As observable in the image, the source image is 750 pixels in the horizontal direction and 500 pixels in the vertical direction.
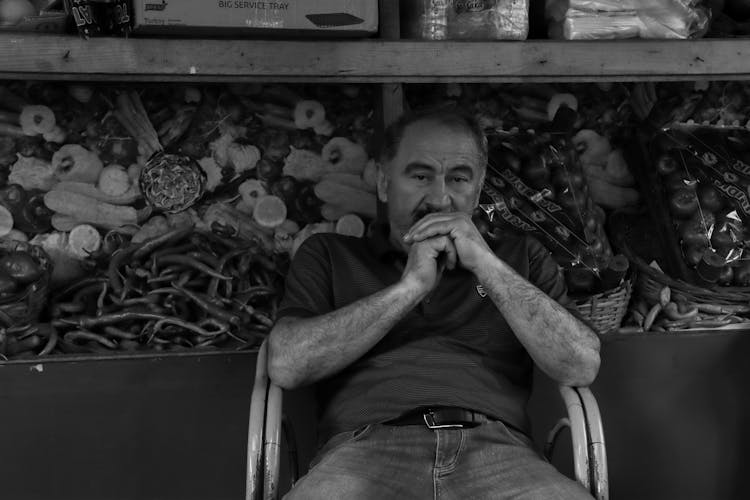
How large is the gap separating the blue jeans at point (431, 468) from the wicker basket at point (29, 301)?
0.94 m

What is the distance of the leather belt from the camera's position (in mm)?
2070

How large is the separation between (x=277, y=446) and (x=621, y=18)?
4.58 feet

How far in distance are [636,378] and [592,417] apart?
950mm

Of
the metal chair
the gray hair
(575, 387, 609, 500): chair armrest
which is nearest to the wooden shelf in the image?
the gray hair

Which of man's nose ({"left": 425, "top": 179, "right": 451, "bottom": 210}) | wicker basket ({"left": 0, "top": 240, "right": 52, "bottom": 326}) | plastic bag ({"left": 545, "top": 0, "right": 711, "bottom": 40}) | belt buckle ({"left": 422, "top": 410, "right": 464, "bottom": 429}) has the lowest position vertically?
Result: belt buckle ({"left": 422, "top": 410, "right": 464, "bottom": 429})

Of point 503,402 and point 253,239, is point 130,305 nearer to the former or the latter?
point 253,239

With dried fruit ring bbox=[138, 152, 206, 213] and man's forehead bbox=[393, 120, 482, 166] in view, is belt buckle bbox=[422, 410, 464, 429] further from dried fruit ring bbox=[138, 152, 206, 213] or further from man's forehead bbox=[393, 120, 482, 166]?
dried fruit ring bbox=[138, 152, 206, 213]

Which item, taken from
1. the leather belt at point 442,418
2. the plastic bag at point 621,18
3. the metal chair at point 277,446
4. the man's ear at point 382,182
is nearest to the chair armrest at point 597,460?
the metal chair at point 277,446

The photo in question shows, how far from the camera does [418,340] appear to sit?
7.17 ft

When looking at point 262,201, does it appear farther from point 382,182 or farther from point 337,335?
point 337,335

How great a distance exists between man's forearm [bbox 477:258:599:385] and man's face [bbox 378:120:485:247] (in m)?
0.23

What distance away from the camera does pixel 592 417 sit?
1954 millimetres

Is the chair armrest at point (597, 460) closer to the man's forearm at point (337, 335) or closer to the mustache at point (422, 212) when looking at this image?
the man's forearm at point (337, 335)

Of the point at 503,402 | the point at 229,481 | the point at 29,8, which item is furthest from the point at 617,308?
the point at 29,8
